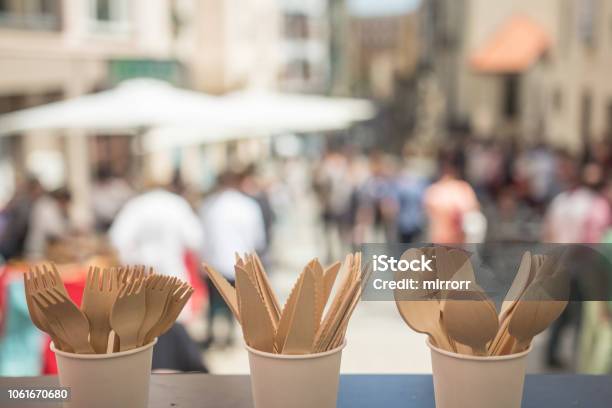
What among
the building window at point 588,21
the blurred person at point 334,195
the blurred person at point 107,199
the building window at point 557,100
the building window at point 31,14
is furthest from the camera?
the building window at point 557,100

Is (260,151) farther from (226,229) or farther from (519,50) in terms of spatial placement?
(226,229)

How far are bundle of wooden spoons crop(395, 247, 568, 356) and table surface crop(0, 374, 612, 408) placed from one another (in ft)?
0.65

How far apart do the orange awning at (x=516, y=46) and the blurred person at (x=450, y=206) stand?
9.04 metres

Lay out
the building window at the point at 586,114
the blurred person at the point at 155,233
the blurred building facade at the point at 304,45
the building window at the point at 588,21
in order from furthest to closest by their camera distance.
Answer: the blurred building facade at the point at 304,45
the building window at the point at 586,114
the building window at the point at 588,21
the blurred person at the point at 155,233

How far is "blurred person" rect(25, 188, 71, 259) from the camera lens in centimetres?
627

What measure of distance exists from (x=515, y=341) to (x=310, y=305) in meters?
0.33

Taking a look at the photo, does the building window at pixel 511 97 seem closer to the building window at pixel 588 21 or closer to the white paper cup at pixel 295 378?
the building window at pixel 588 21

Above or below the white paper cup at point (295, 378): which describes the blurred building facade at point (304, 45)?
above

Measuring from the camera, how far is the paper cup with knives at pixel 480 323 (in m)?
1.14

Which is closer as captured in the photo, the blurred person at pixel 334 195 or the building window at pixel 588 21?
Answer: the blurred person at pixel 334 195

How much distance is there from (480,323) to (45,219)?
19.3 feet

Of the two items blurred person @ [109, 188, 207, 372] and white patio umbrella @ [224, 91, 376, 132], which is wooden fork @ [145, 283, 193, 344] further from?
white patio umbrella @ [224, 91, 376, 132]

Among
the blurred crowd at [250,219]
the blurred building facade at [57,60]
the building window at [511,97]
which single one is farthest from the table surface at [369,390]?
the building window at [511,97]

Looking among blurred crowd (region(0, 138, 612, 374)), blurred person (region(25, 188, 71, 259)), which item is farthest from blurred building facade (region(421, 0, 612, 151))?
blurred person (region(25, 188, 71, 259))
